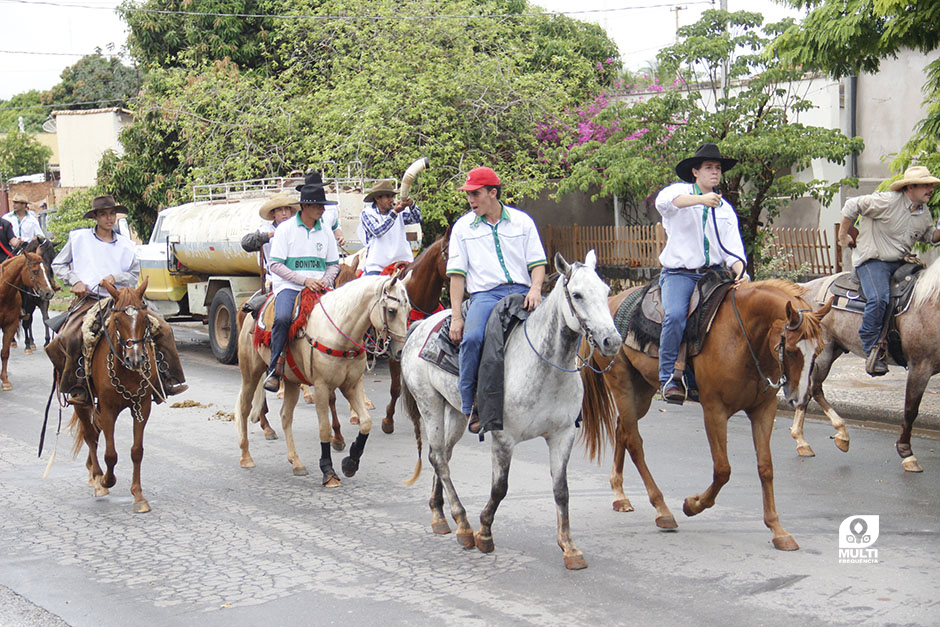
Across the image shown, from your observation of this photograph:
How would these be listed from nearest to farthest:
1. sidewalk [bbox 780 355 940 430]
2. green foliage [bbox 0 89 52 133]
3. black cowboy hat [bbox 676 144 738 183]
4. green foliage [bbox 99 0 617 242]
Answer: black cowboy hat [bbox 676 144 738 183] < sidewalk [bbox 780 355 940 430] < green foliage [bbox 99 0 617 242] < green foliage [bbox 0 89 52 133]

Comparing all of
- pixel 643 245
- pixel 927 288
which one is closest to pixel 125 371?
pixel 927 288

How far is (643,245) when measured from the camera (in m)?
19.8

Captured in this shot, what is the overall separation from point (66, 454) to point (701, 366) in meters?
6.70

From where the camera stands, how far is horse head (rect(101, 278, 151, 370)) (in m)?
7.98

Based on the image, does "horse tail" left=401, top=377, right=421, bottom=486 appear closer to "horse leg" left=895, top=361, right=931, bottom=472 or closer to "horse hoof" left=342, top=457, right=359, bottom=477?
"horse hoof" left=342, top=457, right=359, bottom=477

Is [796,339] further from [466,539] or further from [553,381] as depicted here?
[466,539]

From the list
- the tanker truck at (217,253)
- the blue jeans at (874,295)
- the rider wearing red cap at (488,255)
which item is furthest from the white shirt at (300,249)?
the tanker truck at (217,253)

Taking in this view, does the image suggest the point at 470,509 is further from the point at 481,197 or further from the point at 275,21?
the point at 275,21

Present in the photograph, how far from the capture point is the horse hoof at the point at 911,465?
859cm

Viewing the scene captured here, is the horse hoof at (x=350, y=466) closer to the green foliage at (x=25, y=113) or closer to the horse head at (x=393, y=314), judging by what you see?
the horse head at (x=393, y=314)

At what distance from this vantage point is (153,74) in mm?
24625

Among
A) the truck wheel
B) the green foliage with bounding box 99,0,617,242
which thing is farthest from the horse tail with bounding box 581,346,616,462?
the green foliage with bounding box 99,0,617,242

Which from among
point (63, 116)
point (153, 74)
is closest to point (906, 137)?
point (153, 74)

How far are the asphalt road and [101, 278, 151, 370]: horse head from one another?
125 cm
